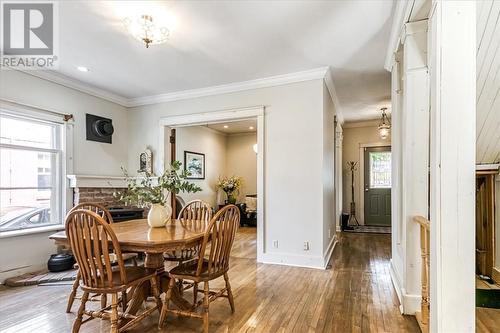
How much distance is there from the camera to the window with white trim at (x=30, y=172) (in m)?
3.57

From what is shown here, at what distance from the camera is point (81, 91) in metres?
4.45

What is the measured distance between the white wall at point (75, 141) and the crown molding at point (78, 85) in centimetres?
6

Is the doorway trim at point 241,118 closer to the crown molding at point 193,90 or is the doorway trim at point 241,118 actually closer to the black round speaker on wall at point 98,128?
the crown molding at point 193,90

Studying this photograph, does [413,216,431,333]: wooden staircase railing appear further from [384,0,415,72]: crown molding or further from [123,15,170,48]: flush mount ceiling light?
[123,15,170,48]: flush mount ceiling light

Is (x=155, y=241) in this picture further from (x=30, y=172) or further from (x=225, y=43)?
(x=30, y=172)

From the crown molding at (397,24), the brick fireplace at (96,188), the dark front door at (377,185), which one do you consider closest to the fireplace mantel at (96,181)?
the brick fireplace at (96,188)

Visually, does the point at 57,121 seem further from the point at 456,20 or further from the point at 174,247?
the point at 456,20

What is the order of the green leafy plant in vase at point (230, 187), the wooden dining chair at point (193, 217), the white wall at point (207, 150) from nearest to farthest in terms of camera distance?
the wooden dining chair at point (193, 217) < the white wall at point (207, 150) < the green leafy plant in vase at point (230, 187)

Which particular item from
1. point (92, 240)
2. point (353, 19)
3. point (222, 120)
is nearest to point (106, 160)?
point (222, 120)

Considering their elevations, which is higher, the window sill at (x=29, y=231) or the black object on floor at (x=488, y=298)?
the window sill at (x=29, y=231)

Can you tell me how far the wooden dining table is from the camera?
206 cm

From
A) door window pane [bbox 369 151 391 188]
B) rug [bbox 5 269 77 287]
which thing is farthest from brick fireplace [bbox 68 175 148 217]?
door window pane [bbox 369 151 391 188]

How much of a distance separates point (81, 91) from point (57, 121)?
65 centimetres

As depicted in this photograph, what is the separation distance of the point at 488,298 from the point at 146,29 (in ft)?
13.7
